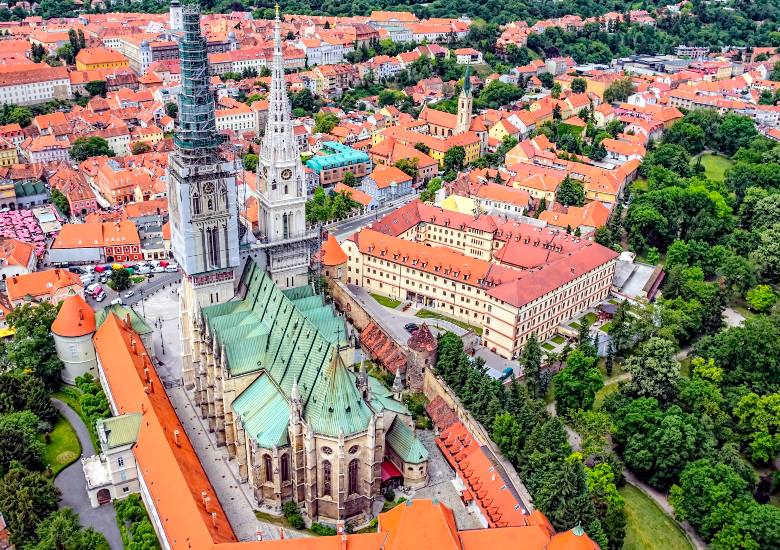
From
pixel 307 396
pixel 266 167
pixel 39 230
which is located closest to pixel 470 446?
pixel 307 396

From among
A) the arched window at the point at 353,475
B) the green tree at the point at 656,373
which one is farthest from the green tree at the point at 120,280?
the green tree at the point at 656,373

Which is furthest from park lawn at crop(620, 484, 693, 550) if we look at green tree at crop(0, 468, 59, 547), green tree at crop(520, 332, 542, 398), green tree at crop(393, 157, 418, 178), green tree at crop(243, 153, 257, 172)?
green tree at crop(243, 153, 257, 172)

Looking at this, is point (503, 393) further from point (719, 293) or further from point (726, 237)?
point (726, 237)

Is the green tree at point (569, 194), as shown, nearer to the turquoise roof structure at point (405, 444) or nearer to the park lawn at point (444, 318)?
the park lawn at point (444, 318)

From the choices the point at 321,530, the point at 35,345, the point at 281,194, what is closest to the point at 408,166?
the point at 281,194

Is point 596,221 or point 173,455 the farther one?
point 596,221

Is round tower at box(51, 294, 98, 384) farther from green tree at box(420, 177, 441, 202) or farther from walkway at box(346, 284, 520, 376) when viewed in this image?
green tree at box(420, 177, 441, 202)
